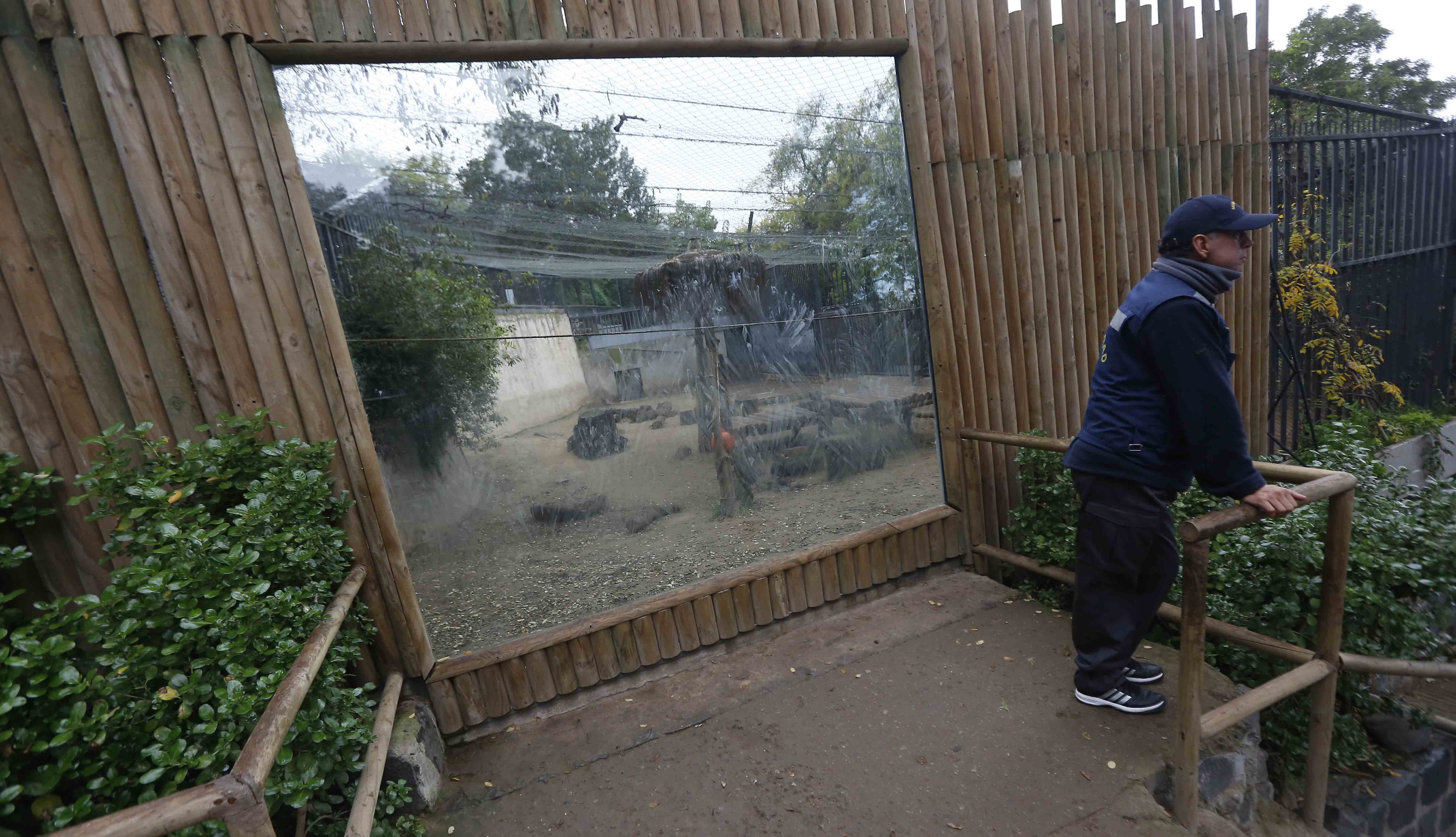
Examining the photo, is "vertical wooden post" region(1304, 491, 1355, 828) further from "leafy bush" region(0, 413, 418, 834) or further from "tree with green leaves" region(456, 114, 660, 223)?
"leafy bush" region(0, 413, 418, 834)

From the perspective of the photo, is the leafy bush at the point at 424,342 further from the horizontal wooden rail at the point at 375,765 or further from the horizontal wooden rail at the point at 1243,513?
the horizontal wooden rail at the point at 1243,513

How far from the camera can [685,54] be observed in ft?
9.71

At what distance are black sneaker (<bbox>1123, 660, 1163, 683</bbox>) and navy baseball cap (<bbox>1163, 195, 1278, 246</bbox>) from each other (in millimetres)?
1691

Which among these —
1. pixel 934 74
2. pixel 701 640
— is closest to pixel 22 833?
pixel 701 640

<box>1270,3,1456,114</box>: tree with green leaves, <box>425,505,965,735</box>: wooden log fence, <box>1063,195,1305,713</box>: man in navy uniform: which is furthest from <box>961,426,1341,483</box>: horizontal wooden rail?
<box>1270,3,1456,114</box>: tree with green leaves

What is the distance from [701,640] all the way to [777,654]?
39 cm

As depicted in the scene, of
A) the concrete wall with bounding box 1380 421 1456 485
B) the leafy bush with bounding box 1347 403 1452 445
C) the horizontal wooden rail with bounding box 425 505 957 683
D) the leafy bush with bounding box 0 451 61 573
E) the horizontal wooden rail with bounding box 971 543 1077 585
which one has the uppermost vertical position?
the leafy bush with bounding box 0 451 61 573

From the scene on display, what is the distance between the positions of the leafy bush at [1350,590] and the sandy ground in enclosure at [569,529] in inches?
66.5

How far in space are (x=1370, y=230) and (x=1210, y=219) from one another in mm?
6061

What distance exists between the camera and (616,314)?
305 cm

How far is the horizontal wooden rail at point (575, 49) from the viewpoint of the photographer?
7.66ft

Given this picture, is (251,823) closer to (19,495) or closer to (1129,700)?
(19,495)

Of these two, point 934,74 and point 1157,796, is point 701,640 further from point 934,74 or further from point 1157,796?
point 934,74

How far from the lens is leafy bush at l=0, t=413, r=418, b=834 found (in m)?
1.42
